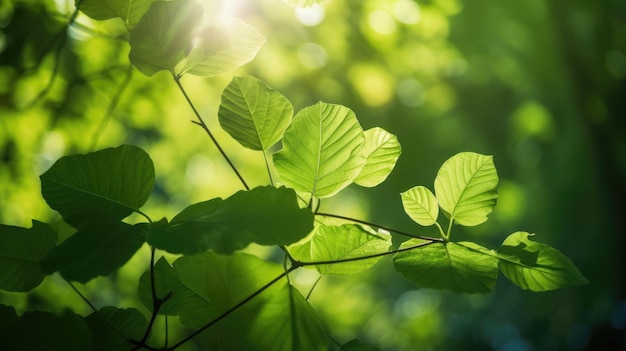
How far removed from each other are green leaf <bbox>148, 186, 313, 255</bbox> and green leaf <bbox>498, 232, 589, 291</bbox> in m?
0.18

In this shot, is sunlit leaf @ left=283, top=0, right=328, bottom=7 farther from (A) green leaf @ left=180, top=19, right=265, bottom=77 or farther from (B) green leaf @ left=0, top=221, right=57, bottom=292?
(B) green leaf @ left=0, top=221, right=57, bottom=292

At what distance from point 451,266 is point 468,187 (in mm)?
84

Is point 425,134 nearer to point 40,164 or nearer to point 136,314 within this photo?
point 40,164

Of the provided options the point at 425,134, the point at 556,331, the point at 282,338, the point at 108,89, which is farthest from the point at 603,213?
the point at 282,338

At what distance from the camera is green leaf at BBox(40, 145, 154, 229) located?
39cm

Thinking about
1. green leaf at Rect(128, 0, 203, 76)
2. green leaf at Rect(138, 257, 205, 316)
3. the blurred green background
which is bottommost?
the blurred green background

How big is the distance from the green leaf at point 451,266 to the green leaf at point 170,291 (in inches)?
7.1

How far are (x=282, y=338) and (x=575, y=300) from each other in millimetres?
4480

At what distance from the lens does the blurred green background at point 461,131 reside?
3229mm

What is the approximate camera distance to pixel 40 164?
270 cm

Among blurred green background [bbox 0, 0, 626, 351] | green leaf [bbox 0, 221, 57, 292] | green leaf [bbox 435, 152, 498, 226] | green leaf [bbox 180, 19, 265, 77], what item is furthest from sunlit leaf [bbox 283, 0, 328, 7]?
blurred green background [bbox 0, 0, 626, 351]

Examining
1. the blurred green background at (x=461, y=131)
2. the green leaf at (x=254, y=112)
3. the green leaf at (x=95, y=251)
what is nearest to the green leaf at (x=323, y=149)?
the green leaf at (x=254, y=112)

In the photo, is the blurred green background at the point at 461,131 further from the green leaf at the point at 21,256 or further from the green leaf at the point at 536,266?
the green leaf at the point at 536,266

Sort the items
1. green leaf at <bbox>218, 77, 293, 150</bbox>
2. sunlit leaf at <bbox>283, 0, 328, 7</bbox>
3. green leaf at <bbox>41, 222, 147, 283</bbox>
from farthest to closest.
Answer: sunlit leaf at <bbox>283, 0, 328, 7</bbox> < green leaf at <bbox>218, 77, 293, 150</bbox> < green leaf at <bbox>41, 222, 147, 283</bbox>
